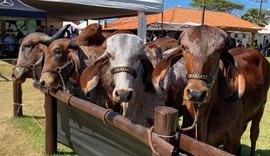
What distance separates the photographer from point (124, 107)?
3520mm

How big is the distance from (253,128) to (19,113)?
4.41 metres

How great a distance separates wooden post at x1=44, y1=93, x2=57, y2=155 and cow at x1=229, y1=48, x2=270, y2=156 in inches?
96.7

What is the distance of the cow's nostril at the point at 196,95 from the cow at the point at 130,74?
682mm

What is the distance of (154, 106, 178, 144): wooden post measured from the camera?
222 cm

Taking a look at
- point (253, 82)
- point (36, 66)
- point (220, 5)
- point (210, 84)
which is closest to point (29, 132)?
point (36, 66)

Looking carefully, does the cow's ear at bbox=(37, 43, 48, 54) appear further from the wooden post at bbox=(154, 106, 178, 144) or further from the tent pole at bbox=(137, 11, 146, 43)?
the tent pole at bbox=(137, 11, 146, 43)

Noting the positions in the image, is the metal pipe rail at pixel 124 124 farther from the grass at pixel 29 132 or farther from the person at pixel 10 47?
the person at pixel 10 47

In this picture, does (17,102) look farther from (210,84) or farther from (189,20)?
(189,20)

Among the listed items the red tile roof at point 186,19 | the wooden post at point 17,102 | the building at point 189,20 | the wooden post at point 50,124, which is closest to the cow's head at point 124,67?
the wooden post at point 50,124

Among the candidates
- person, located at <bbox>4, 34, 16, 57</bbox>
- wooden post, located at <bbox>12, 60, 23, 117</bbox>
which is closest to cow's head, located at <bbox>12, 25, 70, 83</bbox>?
wooden post, located at <bbox>12, 60, 23, 117</bbox>

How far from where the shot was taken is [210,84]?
2871 millimetres

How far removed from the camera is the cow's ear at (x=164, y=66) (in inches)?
126

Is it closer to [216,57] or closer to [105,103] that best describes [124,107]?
[105,103]

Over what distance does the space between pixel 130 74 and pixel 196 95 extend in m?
0.86
